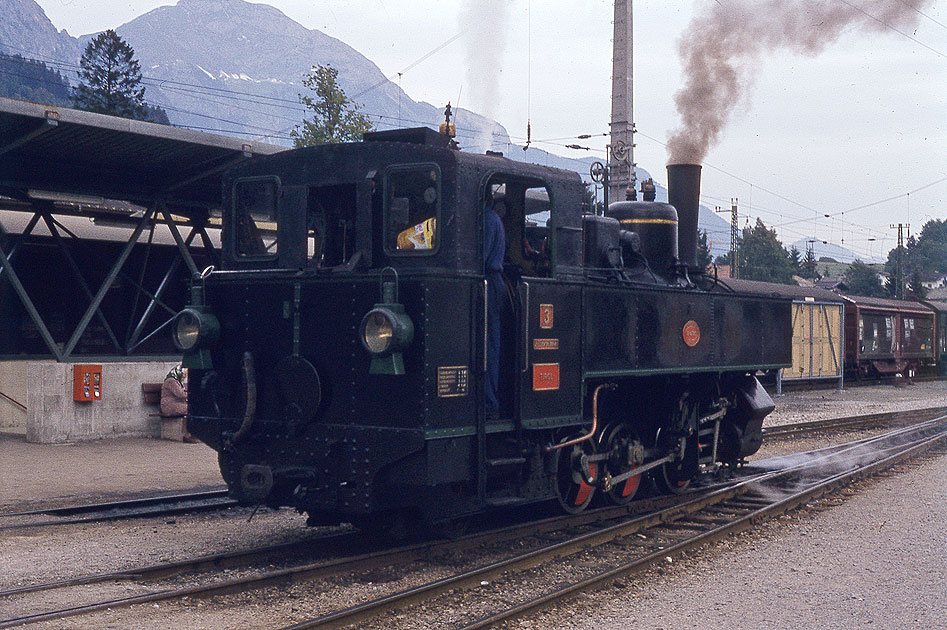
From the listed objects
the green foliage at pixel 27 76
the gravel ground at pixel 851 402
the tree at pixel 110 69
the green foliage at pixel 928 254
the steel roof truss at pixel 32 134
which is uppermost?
the green foliage at pixel 27 76

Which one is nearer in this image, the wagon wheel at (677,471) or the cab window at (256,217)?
the cab window at (256,217)

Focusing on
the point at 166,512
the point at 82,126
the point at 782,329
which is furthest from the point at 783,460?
the point at 82,126

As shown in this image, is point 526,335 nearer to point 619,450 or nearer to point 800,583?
point 619,450

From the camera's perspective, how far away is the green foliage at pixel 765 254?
82688 mm

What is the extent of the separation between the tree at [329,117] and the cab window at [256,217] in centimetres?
1620

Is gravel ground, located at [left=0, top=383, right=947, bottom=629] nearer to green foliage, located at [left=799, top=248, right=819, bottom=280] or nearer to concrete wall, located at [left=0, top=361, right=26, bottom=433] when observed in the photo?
concrete wall, located at [left=0, top=361, right=26, bottom=433]

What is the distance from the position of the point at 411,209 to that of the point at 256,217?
1508mm

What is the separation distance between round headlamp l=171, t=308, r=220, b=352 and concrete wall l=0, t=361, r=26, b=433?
1102 cm

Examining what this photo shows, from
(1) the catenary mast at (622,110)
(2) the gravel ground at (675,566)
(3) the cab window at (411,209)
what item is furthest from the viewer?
(1) the catenary mast at (622,110)

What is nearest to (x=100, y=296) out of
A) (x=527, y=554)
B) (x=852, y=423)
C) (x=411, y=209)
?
(x=411, y=209)

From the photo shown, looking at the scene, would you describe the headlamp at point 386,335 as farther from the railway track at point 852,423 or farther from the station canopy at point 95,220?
the railway track at point 852,423

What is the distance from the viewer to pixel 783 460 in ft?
43.9

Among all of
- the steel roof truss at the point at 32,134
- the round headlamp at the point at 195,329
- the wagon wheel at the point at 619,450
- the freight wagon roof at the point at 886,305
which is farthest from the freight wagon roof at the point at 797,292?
the round headlamp at the point at 195,329

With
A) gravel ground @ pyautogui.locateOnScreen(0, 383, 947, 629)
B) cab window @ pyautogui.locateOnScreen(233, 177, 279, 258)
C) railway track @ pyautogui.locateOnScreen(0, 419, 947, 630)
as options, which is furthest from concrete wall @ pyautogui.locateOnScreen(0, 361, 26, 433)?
railway track @ pyautogui.locateOnScreen(0, 419, 947, 630)
